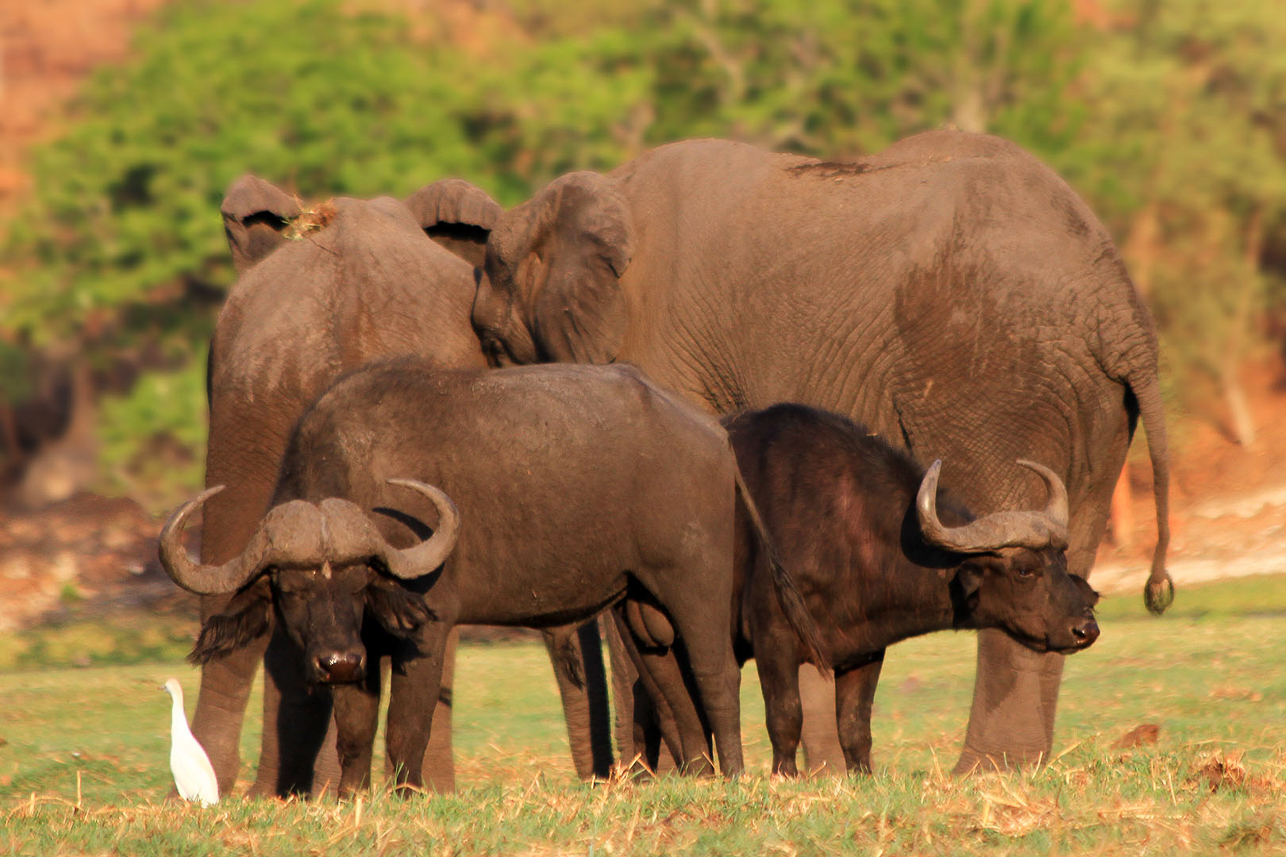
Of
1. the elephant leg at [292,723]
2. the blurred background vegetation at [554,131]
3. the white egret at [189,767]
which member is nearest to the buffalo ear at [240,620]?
the white egret at [189,767]

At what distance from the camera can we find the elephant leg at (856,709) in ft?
26.0

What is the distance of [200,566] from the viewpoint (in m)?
6.84

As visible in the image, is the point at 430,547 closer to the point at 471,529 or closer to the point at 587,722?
the point at 471,529

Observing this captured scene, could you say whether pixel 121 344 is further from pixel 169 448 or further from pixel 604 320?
pixel 604 320

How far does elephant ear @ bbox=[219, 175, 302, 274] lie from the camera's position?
10.6m

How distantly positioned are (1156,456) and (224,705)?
178 inches

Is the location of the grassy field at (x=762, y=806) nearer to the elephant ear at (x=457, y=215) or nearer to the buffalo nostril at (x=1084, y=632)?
the buffalo nostril at (x=1084, y=632)

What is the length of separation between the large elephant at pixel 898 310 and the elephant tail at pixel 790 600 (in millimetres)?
567

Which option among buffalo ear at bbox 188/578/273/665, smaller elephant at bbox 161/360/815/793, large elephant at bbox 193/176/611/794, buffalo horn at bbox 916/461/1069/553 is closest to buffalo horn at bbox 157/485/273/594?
smaller elephant at bbox 161/360/815/793

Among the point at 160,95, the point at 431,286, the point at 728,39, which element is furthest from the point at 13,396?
the point at 431,286

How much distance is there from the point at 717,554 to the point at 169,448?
912 inches

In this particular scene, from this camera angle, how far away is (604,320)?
9961 millimetres

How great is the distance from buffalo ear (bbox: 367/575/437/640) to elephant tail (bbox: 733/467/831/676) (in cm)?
155

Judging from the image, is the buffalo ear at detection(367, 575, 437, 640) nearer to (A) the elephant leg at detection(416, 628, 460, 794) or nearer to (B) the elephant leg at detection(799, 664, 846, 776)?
(A) the elephant leg at detection(416, 628, 460, 794)
